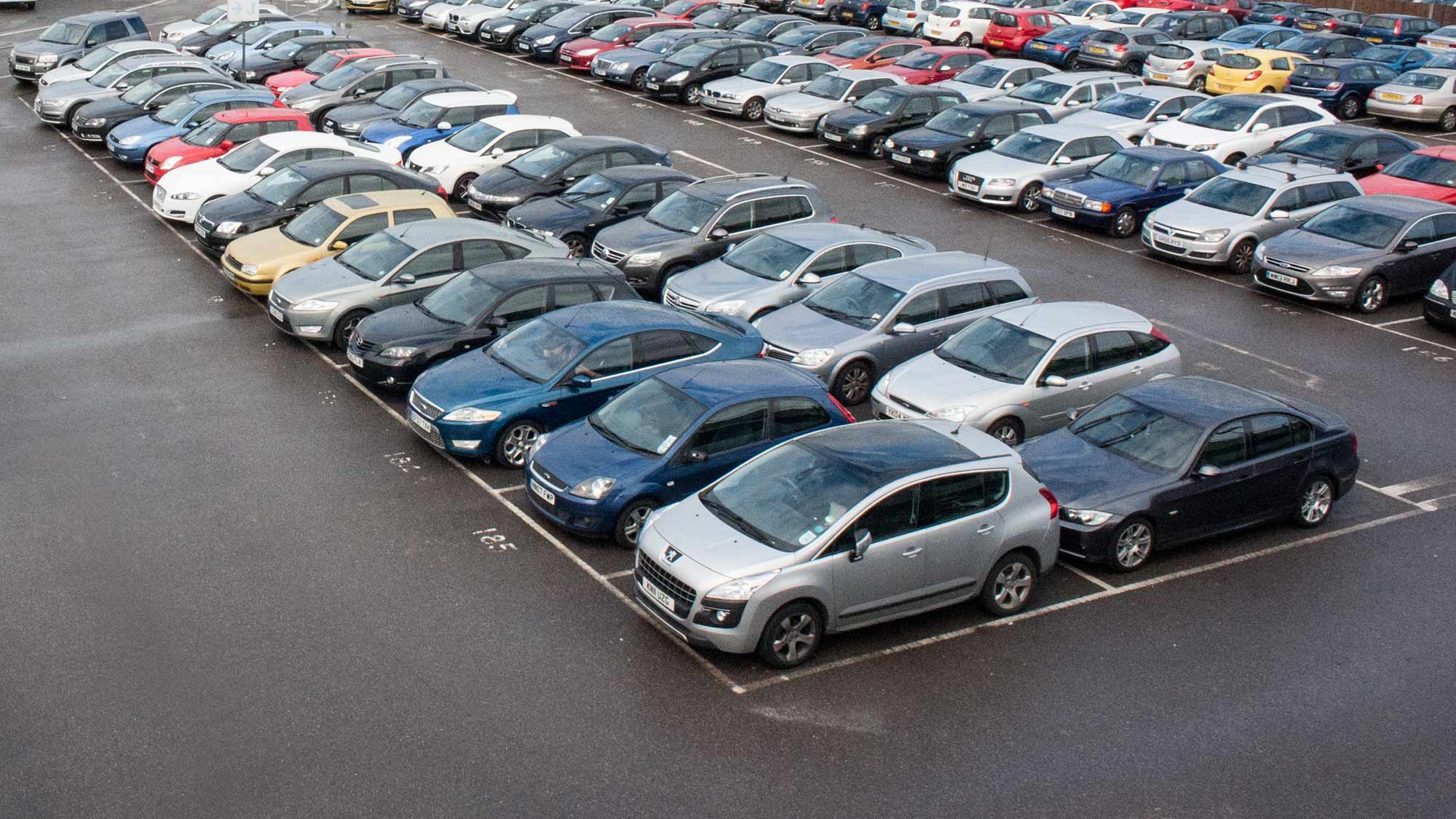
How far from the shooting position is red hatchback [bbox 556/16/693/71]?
120 ft

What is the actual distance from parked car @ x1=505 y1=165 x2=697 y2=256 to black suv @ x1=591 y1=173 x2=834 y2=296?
393 millimetres

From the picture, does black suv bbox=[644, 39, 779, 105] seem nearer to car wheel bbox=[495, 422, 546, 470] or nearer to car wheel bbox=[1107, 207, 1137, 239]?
car wheel bbox=[1107, 207, 1137, 239]

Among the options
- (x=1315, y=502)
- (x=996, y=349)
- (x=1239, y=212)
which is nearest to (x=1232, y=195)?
(x=1239, y=212)

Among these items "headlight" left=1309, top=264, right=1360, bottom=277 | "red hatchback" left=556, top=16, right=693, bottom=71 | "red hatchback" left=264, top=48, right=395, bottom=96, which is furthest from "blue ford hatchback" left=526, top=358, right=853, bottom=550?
"red hatchback" left=556, top=16, right=693, bottom=71

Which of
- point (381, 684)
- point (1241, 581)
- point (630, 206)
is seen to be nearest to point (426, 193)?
point (630, 206)

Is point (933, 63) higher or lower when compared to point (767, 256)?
higher

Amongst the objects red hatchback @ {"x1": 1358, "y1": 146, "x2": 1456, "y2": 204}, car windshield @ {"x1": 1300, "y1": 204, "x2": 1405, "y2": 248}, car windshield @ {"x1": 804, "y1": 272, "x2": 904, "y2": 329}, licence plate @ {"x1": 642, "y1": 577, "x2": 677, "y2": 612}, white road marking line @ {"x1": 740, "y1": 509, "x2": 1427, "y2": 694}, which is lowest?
white road marking line @ {"x1": 740, "y1": 509, "x2": 1427, "y2": 694}

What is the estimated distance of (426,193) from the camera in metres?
19.4

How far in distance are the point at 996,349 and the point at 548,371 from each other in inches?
187

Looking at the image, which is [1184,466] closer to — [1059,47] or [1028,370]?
[1028,370]

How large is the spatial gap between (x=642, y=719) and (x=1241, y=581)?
566cm

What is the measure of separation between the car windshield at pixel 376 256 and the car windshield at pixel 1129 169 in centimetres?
1287

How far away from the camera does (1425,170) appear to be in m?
23.5

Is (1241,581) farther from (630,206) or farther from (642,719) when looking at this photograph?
(630,206)
